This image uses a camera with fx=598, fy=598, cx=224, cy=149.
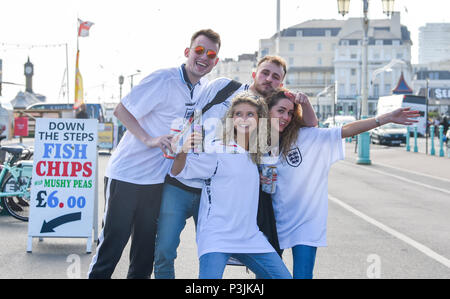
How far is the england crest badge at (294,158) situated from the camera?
Answer: 150 inches

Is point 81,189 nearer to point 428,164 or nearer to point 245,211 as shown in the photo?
point 245,211

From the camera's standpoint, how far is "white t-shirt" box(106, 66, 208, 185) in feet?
13.4

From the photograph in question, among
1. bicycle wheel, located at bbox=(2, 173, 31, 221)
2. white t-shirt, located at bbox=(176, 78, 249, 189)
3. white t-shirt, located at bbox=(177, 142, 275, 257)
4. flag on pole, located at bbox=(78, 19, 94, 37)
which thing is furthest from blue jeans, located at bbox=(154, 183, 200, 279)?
flag on pole, located at bbox=(78, 19, 94, 37)

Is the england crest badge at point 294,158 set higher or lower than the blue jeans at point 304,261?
higher

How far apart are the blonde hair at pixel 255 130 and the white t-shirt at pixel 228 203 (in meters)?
0.06

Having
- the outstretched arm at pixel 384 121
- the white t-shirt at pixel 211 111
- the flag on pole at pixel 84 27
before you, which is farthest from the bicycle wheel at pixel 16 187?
the flag on pole at pixel 84 27

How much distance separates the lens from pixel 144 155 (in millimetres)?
4113

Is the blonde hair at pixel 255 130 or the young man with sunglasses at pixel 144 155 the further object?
the young man with sunglasses at pixel 144 155

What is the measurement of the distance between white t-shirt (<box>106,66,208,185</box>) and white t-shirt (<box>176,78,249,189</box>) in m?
0.13

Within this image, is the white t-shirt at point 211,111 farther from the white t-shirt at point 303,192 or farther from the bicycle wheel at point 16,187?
the bicycle wheel at point 16,187

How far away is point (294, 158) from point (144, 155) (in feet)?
3.42

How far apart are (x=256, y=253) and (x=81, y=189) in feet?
12.9

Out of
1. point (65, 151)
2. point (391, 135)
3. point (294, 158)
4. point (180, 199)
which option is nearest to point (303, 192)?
point (294, 158)
